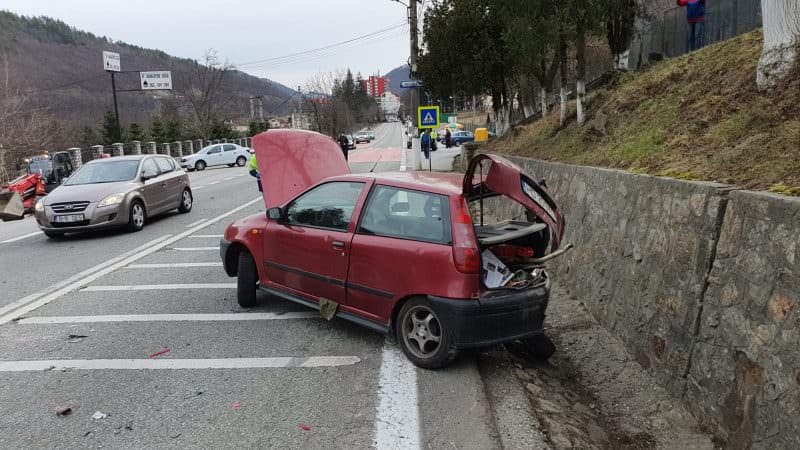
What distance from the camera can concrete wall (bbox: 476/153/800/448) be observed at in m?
2.94

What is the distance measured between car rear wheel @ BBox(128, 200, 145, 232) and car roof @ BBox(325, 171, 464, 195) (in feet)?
24.9

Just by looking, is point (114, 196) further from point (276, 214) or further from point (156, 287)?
point (276, 214)

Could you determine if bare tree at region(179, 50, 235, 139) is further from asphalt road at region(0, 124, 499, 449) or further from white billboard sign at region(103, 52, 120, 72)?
asphalt road at region(0, 124, 499, 449)

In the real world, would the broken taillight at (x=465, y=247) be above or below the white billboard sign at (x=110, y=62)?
below

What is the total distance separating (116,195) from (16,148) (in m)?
24.8

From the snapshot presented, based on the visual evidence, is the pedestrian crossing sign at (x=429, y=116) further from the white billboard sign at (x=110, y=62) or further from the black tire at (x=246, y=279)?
the white billboard sign at (x=110, y=62)

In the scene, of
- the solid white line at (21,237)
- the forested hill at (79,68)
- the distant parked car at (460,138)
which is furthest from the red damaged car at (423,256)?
the forested hill at (79,68)

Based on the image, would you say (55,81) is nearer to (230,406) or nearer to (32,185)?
(32,185)

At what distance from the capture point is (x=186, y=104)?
76125 millimetres

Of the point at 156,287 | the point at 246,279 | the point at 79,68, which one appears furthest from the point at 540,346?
the point at 79,68

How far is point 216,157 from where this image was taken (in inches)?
1431

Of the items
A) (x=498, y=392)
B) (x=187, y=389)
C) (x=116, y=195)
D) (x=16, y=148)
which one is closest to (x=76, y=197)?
(x=116, y=195)

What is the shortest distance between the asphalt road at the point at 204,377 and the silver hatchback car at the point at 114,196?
3.41 meters

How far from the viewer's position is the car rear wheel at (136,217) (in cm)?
1139
